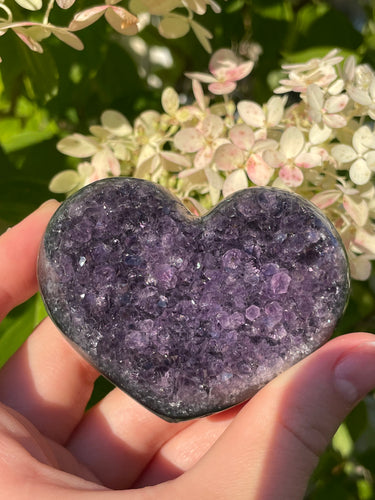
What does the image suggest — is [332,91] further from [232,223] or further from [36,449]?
[36,449]

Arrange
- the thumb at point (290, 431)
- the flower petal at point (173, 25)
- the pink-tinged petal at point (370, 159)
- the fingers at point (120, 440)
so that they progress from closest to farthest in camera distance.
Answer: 1. the thumb at point (290, 431)
2. the pink-tinged petal at point (370, 159)
3. the flower petal at point (173, 25)
4. the fingers at point (120, 440)

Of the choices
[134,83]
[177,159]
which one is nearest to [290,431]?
[177,159]

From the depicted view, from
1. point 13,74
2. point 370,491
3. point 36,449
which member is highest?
point 13,74

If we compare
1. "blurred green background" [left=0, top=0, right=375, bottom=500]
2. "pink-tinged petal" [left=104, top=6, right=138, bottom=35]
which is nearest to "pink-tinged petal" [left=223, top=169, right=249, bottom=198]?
"pink-tinged petal" [left=104, top=6, right=138, bottom=35]

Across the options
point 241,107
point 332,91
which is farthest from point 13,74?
point 332,91

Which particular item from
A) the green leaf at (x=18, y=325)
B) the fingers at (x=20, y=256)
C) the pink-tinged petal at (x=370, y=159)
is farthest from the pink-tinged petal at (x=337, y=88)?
the green leaf at (x=18, y=325)

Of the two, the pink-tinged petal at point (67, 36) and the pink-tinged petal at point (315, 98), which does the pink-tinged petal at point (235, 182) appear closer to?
the pink-tinged petal at point (315, 98)

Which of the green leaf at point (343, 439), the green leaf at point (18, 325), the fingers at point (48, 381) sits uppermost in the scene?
the green leaf at point (18, 325)
